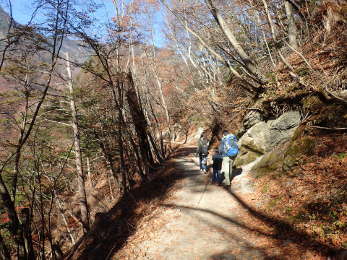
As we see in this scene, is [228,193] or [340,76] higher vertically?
[340,76]

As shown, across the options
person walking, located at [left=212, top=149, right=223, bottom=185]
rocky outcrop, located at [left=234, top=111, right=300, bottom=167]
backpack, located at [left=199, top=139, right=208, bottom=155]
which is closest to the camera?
person walking, located at [left=212, top=149, right=223, bottom=185]

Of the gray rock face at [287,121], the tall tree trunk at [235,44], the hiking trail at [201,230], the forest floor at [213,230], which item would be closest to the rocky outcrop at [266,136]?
the gray rock face at [287,121]

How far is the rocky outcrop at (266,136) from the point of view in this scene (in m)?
8.58

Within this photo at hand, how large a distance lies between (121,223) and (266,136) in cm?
621

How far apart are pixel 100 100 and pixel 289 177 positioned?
12.0 m

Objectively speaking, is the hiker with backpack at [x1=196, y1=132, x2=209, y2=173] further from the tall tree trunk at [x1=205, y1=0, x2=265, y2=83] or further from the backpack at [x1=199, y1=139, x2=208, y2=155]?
the tall tree trunk at [x1=205, y1=0, x2=265, y2=83]

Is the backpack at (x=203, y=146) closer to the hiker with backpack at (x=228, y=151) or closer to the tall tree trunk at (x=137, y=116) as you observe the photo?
the hiker with backpack at (x=228, y=151)

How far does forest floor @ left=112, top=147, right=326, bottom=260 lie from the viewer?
4559 mm

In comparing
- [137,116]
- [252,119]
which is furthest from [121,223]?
[252,119]

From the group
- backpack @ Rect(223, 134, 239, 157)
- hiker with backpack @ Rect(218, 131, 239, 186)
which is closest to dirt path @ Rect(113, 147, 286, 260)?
hiker with backpack @ Rect(218, 131, 239, 186)

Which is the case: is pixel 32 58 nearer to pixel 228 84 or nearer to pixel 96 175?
pixel 228 84

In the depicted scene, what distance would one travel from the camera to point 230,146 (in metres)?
7.77

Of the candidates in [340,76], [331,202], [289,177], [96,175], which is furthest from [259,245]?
[96,175]

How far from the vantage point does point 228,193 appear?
7684 mm
